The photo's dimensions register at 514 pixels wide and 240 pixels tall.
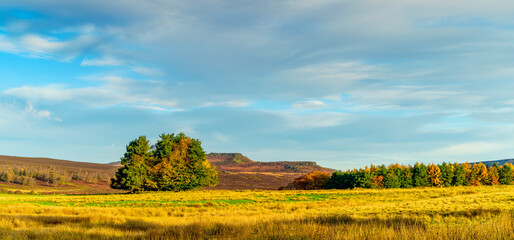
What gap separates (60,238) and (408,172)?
3715 inches

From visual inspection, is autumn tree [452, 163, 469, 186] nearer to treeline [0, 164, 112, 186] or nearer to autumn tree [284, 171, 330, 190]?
autumn tree [284, 171, 330, 190]

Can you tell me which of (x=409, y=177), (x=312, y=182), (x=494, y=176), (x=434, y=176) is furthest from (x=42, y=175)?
(x=494, y=176)

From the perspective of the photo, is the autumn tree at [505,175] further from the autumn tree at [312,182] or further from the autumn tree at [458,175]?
the autumn tree at [312,182]

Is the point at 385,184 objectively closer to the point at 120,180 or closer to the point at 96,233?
the point at 120,180

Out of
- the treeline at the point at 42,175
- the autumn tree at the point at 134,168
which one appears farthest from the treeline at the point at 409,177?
the treeline at the point at 42,175

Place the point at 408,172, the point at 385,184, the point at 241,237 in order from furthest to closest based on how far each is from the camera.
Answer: the point at 408,172 < the point at 385,184 < the point at 241,237

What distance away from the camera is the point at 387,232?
1135 centimetres

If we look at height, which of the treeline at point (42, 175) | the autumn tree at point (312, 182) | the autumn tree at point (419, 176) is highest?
the autumn tree at point (419, 176)

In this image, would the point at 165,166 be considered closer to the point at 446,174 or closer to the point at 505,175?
the point at 446,174

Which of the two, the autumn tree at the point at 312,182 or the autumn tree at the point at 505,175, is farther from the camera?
the autumn tree at the point at 505,175

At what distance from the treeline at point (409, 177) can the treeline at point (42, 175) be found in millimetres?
113202

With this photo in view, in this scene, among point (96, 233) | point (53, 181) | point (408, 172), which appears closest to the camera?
point (96, 233)

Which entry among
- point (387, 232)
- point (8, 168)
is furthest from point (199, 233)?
point (8, 168)

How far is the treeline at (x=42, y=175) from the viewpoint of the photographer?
5728 inches
